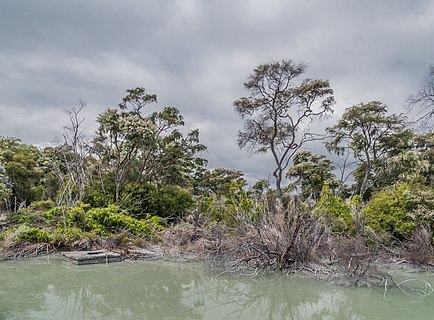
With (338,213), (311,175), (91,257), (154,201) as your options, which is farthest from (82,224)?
(311,175)

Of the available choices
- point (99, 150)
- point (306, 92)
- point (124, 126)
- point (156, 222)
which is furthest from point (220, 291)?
point (99, 150)

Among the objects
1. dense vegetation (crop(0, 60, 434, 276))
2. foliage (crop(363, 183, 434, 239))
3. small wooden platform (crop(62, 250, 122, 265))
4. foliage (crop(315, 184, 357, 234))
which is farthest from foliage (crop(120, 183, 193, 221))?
foliage (crop(363, 183, 434, 239))

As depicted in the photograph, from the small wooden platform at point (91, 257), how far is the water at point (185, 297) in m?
0.98

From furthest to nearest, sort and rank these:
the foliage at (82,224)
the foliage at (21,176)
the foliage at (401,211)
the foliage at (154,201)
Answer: the foliage at (21,176)
the foliage at (154,201)
the foliage at (82,224)
the foliage at (401,211)

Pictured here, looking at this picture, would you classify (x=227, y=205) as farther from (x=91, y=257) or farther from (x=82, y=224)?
(x=82, y=224)

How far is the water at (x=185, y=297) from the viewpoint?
703 centimetres

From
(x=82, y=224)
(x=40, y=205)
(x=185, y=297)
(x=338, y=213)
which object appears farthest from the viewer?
(x=40, y=205)

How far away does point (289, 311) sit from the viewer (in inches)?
295

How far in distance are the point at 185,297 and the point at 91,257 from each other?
5.42 m

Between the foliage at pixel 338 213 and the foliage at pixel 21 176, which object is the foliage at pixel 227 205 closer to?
the foliage at pixel 338 213

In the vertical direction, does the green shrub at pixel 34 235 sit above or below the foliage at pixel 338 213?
below

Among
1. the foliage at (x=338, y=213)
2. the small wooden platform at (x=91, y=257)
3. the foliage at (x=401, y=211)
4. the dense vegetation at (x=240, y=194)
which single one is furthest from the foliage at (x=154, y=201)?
the foliage at (x=401, y=211)

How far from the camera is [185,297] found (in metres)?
8.26

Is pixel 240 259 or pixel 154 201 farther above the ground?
pixel 154 201
